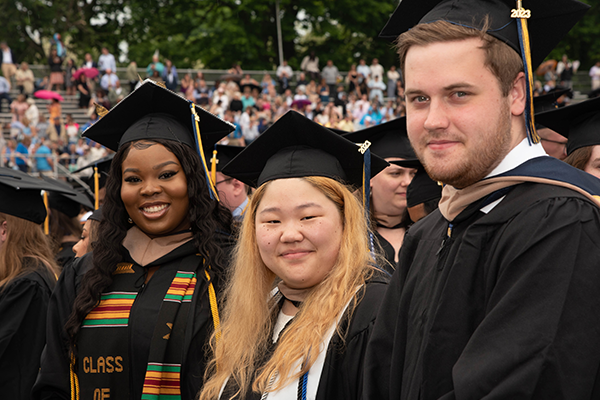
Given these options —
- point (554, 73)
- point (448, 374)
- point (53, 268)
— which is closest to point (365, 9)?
point (554, 73)

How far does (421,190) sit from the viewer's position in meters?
4.46

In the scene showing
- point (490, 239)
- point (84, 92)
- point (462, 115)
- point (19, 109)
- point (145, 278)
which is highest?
point (84, 92)

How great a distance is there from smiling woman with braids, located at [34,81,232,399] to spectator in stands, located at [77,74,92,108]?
20.3 metres

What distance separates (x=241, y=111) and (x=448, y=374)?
20149 mm

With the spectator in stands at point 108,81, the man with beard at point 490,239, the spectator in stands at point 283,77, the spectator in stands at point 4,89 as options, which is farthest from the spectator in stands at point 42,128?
the man with beard at point 490,239

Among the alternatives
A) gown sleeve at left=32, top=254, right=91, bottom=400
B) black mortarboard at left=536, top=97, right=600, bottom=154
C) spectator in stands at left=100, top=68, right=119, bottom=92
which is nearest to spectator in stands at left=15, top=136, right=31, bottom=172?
spectator in stands at left=100, top=68, right=119, bottom=92

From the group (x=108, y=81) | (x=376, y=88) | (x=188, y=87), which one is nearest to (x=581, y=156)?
(x=188, y=87)

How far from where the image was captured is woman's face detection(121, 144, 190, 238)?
10.6ft

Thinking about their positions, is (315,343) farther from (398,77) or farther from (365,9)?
(365,9)

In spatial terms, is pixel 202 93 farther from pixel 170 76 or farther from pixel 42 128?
pixel 42 128

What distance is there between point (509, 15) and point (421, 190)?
2715 mm

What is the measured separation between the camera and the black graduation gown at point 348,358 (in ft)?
7.73

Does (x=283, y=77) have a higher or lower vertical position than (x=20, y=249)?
higher

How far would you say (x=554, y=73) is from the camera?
2861cm
